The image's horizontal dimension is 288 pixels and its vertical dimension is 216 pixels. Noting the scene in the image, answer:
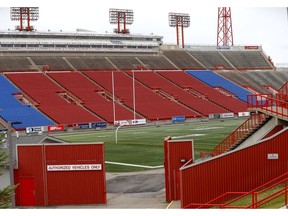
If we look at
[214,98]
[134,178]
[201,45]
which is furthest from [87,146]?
[201,45]

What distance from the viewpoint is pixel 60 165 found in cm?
2103

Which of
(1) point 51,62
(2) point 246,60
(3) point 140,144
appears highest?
(2) point 246,60

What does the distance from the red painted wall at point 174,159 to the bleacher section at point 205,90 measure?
47608 millimetres

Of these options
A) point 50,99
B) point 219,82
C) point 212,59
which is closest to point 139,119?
point 50,99

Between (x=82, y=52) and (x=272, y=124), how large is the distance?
65657mm

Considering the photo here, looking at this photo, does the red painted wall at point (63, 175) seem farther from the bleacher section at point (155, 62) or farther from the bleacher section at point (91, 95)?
the bleacher section at point (155, 62)

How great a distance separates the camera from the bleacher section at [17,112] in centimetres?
5363

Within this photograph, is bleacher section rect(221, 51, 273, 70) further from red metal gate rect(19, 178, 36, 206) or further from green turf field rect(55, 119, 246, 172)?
red metal gate rect(19, 178, 36, 206)

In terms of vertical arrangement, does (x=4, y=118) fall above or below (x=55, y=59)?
below

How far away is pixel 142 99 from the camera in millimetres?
66750

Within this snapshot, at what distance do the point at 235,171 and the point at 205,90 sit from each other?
57.4 m

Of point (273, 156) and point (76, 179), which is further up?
point (273, 156)

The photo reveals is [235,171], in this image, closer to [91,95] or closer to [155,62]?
[91,95]

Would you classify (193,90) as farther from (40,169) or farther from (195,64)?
(40,169)
